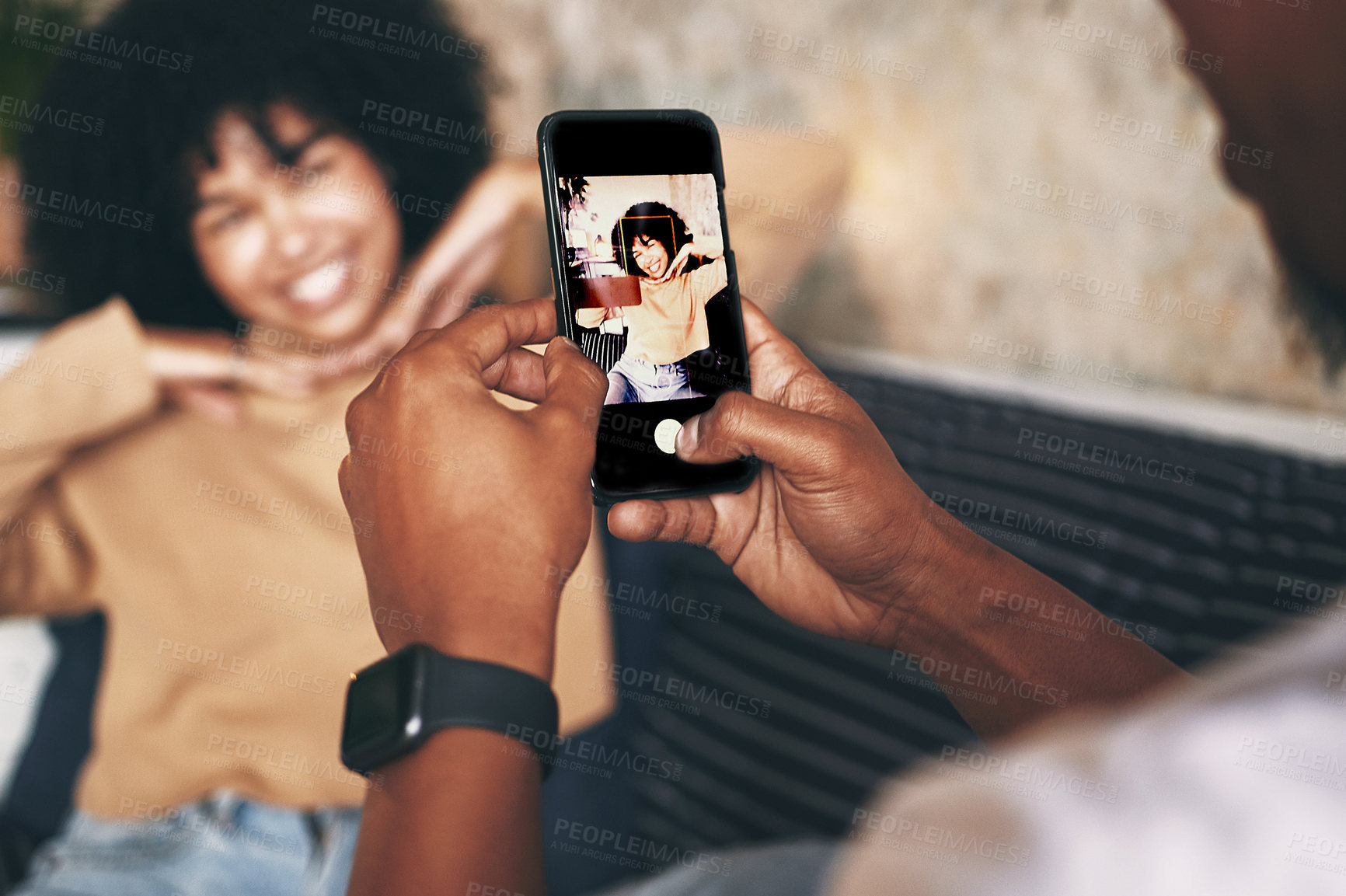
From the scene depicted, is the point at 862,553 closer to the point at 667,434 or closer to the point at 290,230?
the point at 667,434

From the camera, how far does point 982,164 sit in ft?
2.82

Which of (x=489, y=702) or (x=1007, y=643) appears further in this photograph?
(x=1007, y=643)

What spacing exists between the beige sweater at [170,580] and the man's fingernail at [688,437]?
46 centimetres

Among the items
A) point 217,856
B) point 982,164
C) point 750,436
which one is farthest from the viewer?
point 982,164

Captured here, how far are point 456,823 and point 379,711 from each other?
0.08 metres

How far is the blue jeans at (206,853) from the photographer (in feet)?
2.43

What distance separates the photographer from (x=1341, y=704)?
248 millimetres

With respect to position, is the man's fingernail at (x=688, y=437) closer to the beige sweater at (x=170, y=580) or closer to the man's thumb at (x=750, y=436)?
the man's thumb at (x=750, y=436)

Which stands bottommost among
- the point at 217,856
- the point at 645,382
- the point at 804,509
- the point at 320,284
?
the point at 217,856

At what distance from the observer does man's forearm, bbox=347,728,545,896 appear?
40 centimetres

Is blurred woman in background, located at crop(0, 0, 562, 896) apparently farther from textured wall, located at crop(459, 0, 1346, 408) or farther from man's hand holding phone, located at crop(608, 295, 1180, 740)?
man's hand holding phone, located at crop(608, 295, 1180, 740)

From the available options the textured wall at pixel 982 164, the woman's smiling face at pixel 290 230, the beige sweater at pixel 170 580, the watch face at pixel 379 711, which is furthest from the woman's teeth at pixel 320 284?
the watch face at pixel 379 711

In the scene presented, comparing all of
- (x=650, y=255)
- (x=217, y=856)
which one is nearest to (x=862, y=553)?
(x=650, y=255)

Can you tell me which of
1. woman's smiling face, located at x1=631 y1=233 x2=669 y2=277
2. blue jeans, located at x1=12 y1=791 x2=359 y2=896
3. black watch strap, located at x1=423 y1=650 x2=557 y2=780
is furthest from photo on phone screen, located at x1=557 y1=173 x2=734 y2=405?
blue jeans, located at x1=12 y1=791 x2=359 y2=896
